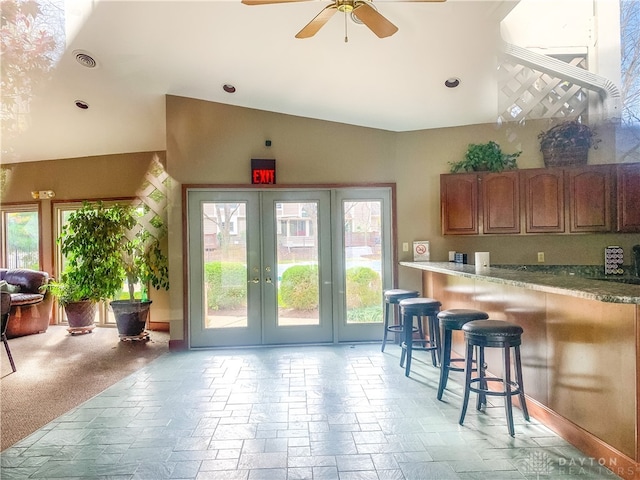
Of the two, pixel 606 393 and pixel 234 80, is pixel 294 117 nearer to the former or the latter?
pixel 234 80

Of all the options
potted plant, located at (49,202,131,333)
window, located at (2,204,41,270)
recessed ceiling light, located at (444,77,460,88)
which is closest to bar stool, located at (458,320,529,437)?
recessed ceiling light, located at (444,77,460,88)

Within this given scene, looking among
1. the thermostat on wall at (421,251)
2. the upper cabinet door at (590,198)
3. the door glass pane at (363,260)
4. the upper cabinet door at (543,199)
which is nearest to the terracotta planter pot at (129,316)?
the door glass pane at (363,260)

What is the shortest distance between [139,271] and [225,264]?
1.60 m

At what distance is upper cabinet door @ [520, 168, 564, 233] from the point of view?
15.0ft

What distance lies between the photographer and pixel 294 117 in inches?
209

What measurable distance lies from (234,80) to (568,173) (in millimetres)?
4050

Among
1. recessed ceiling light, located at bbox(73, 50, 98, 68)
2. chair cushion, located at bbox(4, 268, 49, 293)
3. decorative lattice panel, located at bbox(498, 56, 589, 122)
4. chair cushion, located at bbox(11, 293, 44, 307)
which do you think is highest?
recessed ceiling light, located at bbox(73, 50, 98, 68)

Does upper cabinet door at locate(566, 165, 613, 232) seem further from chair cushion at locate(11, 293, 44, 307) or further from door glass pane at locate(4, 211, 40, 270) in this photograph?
door glass pane at locate(4, 211, 40, 270)

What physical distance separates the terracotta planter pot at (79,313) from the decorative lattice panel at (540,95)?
6.70 metres

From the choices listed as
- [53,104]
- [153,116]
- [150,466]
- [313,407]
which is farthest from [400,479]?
[53,104]

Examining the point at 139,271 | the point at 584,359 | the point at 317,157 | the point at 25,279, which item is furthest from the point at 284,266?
the point at 25,279

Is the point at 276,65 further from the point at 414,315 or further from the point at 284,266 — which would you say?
the point at 414,315

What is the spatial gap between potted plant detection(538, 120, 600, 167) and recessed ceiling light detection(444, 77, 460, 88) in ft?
4.47

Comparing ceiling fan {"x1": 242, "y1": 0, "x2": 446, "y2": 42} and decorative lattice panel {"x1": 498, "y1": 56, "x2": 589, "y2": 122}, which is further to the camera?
decorative lattice panel {"x1": 498, "y1": 56, "x2": 589, "y2": 122}
